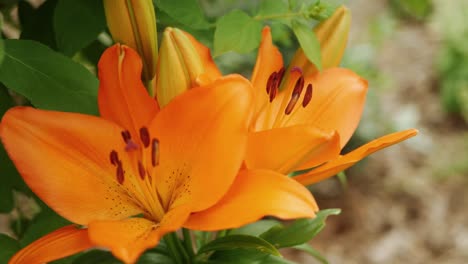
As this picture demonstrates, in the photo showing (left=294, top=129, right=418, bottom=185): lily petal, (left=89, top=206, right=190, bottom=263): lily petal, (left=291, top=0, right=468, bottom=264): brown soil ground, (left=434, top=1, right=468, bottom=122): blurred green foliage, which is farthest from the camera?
(left=434, top=1, right=468, bottom=122): blurred green foliage

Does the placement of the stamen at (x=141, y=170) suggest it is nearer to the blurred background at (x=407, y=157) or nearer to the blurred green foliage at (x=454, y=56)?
the blurred background at (x=407, y=157)

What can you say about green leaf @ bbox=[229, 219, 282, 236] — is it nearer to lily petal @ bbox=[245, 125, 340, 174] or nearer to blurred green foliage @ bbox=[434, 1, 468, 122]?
lily petal @ bbox=[245, 125, 340, 174]

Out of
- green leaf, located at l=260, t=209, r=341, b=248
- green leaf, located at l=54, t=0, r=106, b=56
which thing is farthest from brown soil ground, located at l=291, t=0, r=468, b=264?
green leaf, located at l=54, t=0, r=106, b=56

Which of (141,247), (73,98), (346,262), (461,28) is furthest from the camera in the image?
(461,28)

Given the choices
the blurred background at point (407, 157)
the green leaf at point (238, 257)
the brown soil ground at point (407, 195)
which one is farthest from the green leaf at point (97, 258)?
the brown soil ground at point (407, 195)

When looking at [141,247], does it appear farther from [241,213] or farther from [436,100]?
[436,100]

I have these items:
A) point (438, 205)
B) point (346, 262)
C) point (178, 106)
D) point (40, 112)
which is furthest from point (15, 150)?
point (438, 205)

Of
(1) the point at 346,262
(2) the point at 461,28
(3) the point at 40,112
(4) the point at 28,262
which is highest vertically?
(3) the point at 40,112
